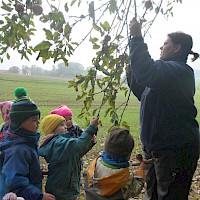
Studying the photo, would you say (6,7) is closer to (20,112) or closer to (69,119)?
(20,112)

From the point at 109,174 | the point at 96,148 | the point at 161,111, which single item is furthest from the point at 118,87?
the point at 96,148

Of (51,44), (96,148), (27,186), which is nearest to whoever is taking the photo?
(51,44)

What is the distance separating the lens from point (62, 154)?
243 centimetres

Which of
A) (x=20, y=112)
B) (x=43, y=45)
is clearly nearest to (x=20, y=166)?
(x=20, y=112)

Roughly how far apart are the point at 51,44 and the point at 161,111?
0.88 meters

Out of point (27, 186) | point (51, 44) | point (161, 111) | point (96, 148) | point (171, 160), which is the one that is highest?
point (51, 44)

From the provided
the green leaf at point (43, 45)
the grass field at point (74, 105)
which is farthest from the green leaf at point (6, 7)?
the grass field at point (74, 105)

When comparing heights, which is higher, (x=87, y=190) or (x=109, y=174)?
(x=109, y=174)

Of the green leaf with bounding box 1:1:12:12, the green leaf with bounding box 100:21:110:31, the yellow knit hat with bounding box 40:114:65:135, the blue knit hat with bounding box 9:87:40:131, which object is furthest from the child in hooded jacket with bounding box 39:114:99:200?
the green leaf with bounding box 1:1:12:12

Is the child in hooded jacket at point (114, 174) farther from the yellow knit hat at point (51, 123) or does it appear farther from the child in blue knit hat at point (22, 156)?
the yellow knit hat at point (51, 123)

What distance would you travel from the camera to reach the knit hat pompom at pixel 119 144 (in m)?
2.17

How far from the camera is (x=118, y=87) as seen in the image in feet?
7.94

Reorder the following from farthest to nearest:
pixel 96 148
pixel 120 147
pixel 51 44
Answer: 1. pixel 96 148
2. pixel 120 147
3. pixel 51 44

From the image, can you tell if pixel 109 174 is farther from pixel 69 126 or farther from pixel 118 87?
pixel 69 126
